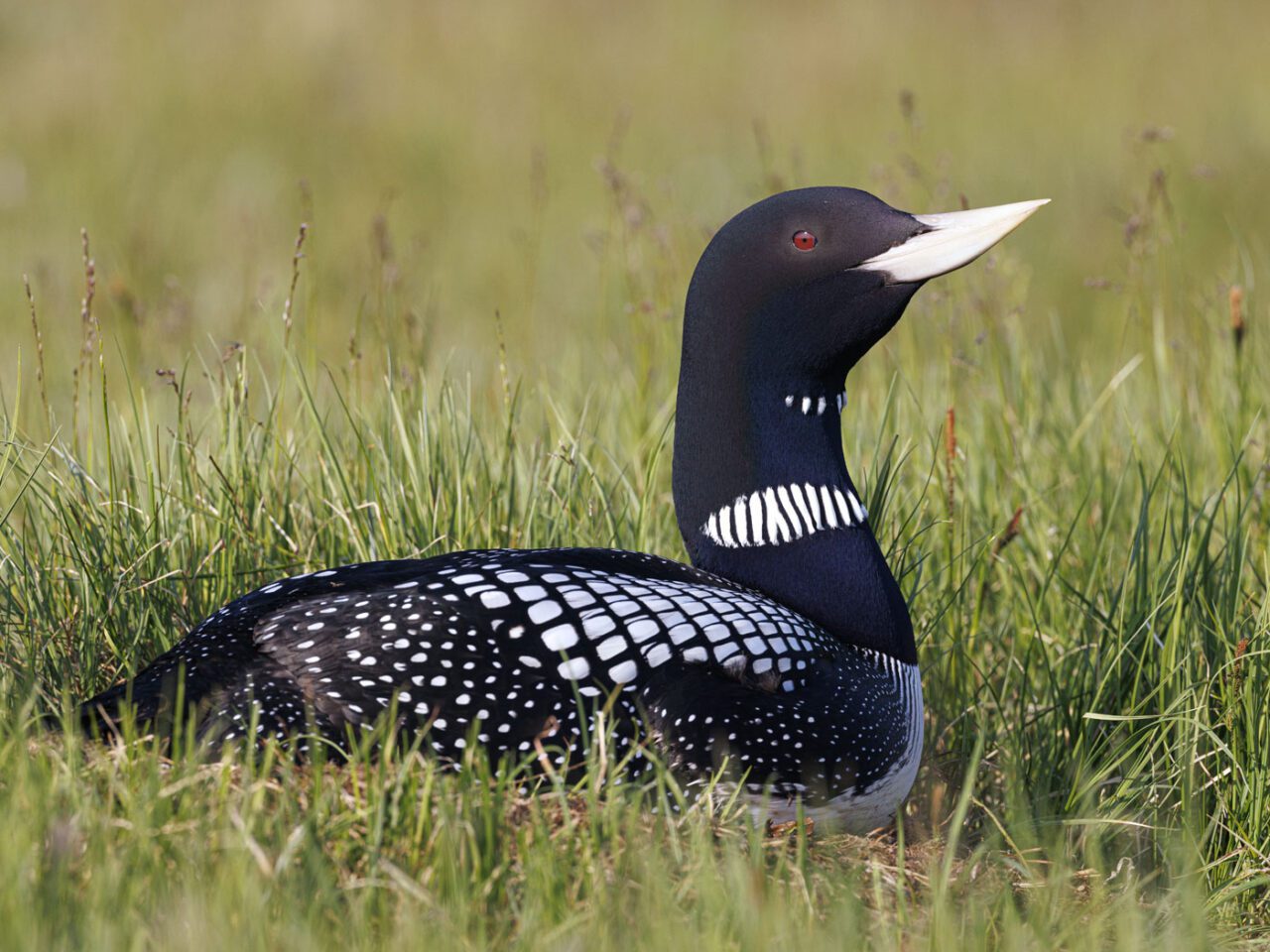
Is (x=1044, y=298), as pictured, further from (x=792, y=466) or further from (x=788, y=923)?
(x=788, y=923)

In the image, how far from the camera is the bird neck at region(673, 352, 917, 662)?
116 inches

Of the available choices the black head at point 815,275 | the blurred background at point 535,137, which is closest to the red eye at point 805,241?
the black head at point 815,275

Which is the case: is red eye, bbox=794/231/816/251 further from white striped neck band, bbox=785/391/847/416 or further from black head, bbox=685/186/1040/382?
white striped neck band, bbox=785/391/847/416

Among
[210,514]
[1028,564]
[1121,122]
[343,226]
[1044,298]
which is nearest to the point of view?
[210,514]

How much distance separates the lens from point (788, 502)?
2.98m

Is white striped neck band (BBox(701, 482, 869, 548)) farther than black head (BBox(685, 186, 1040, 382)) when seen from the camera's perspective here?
Yes

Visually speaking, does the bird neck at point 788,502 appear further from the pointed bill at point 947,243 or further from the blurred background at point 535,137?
the blurred background at point 535,137

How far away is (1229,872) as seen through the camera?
2945 millimetres

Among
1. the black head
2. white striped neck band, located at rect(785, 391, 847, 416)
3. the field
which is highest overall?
the black head

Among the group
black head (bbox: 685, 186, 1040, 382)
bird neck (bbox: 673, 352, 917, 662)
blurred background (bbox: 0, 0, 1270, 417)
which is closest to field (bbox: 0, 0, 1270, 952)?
blurred background (bbox: 0, 0, 1270, 417)

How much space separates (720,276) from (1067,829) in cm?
119

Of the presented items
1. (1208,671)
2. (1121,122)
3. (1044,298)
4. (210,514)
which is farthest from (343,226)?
(1208,671)

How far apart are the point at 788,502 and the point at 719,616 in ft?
1.27

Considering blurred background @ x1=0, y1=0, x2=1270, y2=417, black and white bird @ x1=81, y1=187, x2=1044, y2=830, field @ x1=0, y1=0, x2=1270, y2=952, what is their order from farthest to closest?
1. blurred background @ x1=0, y1=0, x2=1270, y2=417
2. black and white bird @ x1=81, y1=187, x2=1044, y2=830
3. field @ x1=0, y1=0, x2=1270, y2=952
